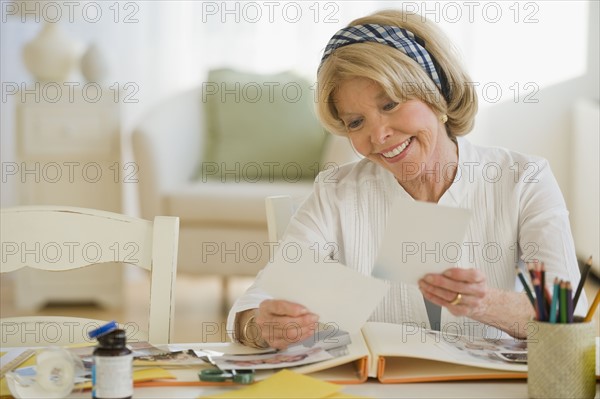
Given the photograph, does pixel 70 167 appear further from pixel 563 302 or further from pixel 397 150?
pixel 563 302

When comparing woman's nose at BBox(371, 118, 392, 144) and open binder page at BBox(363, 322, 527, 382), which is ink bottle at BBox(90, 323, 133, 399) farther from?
woman's nose at BBox(371, 118, 392, 144)

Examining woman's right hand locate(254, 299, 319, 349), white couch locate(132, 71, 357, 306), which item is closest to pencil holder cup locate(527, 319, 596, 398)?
woman's right hand locate(254, 299, 319, 349)

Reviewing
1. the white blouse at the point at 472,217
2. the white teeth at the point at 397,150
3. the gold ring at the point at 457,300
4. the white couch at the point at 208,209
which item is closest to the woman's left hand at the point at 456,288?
the gold ring at the point at 457,300

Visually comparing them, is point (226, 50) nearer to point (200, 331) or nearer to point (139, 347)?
point (200, 331)

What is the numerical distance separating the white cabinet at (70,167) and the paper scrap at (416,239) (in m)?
2.62

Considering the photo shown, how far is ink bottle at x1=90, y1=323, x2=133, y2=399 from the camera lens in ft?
3.02

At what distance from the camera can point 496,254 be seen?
150cm

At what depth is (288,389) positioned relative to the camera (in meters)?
1.00

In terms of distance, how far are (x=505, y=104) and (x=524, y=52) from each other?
0.26m

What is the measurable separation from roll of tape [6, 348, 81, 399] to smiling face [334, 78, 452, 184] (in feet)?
2.27

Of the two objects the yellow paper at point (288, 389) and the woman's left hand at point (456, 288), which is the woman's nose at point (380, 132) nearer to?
the woman's left hand at point (456, 288)

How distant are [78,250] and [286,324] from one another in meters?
0.36

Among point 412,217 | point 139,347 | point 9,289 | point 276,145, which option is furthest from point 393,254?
point 9,289

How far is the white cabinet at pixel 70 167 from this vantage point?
3.57 metres
